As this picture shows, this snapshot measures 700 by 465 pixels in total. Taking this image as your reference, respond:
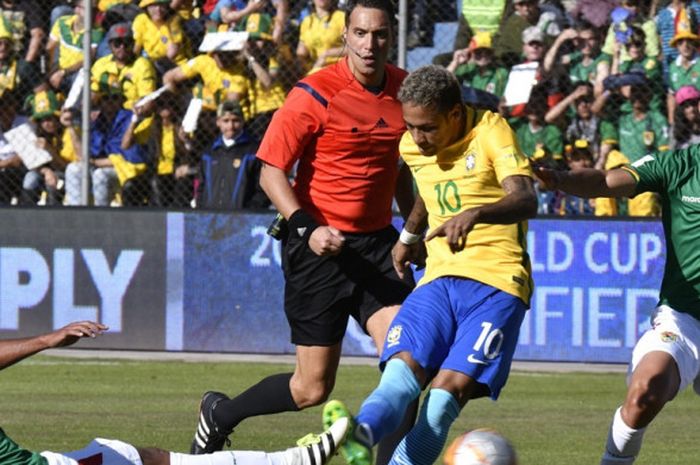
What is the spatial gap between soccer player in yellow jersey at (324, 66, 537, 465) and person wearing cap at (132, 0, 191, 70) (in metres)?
9.31

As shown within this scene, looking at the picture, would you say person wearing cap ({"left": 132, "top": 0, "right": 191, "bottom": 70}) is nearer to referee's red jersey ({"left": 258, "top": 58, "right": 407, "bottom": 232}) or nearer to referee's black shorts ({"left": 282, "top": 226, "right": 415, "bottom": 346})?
referee's red jersey ({"left": 258, "top": 58, "right": 407, "bottom": 232})

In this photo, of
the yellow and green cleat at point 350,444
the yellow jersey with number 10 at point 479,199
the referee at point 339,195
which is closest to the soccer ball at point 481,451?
the yellow and green cleat at point 350,444

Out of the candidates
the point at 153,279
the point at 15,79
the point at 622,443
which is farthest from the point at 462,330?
the point at 15,79

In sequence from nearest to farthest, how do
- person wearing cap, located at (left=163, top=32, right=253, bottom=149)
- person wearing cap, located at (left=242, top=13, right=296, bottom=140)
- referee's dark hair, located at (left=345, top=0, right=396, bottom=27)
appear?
referee's dark hair, located at (left=345, top=0, right=396, bottom=27) < person wearing cap, located at (left=242, top=13, right=296, bottom=140) < person wearing cap, located at (left=163, top=32, right=253, bottom=149)

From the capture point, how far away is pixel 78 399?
41.4 ft

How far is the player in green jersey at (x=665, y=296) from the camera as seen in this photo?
24.1 feet

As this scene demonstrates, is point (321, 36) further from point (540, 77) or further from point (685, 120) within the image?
point (685, 120)

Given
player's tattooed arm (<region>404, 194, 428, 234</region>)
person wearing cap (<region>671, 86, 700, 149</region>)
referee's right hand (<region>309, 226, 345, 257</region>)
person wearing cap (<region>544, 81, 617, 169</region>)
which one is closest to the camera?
referee's right hand (<region>309, 226, 345, 257</region>)

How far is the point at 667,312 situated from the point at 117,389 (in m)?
6.79

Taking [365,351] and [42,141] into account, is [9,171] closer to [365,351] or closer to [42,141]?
[42,141]

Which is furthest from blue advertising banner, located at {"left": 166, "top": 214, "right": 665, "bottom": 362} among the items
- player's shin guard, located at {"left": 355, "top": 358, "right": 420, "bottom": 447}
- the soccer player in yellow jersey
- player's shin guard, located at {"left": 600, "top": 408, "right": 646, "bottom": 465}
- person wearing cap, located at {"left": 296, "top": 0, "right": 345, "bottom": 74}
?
player's shin guard, located at {"left": 355, "top": 358, "right": 420, "bottom": 447}

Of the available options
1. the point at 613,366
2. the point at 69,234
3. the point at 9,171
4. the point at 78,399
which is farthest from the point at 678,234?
the point at 9,171

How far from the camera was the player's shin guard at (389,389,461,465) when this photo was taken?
6.83 meters

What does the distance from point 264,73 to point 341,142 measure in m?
7.86
